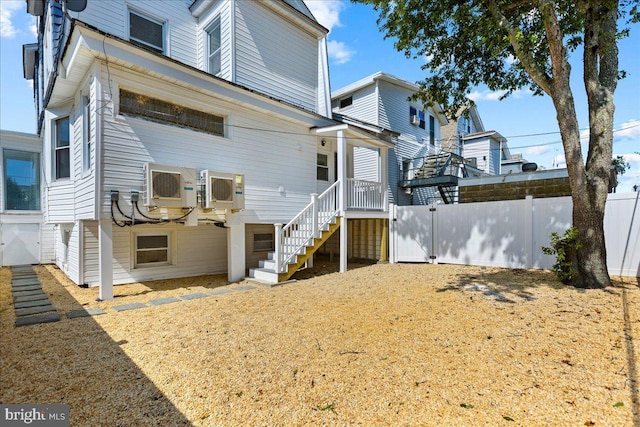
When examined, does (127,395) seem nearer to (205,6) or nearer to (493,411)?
(493,411)

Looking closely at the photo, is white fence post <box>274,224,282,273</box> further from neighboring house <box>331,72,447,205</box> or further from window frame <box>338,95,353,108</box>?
window frame <box>338,95,353,108</box>

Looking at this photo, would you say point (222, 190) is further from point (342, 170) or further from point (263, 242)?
point (342, 170)

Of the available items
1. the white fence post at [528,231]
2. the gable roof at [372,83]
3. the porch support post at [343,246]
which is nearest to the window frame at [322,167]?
the porch support post at [343,246]

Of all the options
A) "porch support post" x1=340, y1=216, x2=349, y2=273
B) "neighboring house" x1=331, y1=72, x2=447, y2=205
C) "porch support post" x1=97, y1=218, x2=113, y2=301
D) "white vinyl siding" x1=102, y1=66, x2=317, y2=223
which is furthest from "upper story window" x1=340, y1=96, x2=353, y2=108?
"porch support post" x1=97, y1=218, x2=113, y2=301

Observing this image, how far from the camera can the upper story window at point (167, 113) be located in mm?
6344

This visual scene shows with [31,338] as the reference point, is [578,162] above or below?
above

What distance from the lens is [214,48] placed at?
399 inches

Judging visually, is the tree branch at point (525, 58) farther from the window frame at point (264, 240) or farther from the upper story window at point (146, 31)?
the upper story window at point (146, 31)

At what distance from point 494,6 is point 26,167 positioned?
13878 millimetres

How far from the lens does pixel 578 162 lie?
5.55 metres

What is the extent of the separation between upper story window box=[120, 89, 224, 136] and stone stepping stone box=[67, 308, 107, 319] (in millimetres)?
3834

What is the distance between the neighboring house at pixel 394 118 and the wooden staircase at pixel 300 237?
6.54 metres

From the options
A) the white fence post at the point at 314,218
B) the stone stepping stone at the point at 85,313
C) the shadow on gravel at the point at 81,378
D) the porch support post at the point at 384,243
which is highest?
the white fence post at the point at 314,218

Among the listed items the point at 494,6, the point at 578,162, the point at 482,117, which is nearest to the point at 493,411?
the point at 578,162
